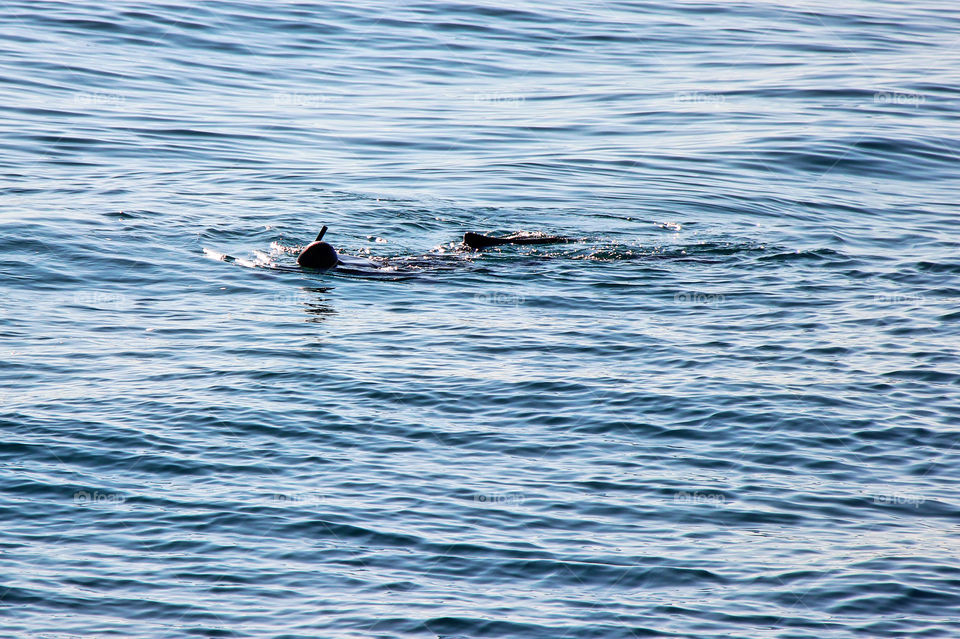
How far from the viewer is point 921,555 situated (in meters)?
8.00

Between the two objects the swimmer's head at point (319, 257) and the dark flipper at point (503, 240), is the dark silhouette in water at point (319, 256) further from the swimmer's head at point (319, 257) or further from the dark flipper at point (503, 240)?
the dark flipper at point (503, 240)

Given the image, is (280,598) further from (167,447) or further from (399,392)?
(399,392)

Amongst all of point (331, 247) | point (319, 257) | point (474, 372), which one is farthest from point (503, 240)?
point (474, 372)

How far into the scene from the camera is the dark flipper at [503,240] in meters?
14.8

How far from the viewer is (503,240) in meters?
15.1

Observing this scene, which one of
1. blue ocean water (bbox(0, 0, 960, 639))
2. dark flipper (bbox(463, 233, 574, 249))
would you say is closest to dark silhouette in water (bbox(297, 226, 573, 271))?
dark flipper (bbox(463, 233, 574, 249))

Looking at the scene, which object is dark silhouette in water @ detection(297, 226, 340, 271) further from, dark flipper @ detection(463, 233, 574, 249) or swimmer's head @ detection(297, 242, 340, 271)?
dark flipper @ detection(463, 233, 574, 249)

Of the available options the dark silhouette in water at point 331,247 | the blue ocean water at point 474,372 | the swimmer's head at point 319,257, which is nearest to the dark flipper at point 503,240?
the dark silhouette in water at point 331,247

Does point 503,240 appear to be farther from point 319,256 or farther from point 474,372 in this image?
point 474,372

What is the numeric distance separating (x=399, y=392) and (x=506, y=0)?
97.5ft

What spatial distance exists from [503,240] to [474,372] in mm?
4190

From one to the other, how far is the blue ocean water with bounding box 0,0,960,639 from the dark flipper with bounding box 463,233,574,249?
30cm

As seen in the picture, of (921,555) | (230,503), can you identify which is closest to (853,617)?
(921,555)

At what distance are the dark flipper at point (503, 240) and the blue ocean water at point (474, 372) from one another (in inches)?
11.8
